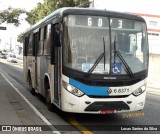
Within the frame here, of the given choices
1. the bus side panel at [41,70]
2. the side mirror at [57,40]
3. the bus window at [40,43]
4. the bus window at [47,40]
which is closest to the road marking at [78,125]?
the bus side panel at [41,70]

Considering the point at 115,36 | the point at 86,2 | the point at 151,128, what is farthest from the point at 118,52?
the point at 86,2

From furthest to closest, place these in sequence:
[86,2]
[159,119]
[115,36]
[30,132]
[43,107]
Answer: [86,2]
[43,107]
[159,119]
[115,36]
[30,132]

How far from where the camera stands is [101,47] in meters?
9.18

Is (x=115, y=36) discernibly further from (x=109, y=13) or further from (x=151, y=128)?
(x=151, y=128)

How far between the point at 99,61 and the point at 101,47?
1.23 ft

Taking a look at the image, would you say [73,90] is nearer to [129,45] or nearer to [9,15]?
[129,45]

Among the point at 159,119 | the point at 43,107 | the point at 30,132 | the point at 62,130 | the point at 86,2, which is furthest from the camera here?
the point at 86,2

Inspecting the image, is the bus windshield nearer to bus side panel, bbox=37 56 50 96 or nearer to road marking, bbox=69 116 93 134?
road marking, bbox=69 116 93 134

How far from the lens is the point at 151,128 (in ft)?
30.0

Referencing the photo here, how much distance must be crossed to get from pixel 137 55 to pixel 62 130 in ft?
8.82

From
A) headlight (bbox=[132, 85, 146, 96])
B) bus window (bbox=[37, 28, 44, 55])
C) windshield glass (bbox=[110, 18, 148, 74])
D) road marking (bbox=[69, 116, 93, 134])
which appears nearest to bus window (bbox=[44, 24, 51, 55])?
bus window (bbox=[37, 28, 44, 55])

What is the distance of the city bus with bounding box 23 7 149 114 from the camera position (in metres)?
8.92

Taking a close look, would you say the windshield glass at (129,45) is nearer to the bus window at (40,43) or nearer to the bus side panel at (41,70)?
the bus side panel at (41,70)

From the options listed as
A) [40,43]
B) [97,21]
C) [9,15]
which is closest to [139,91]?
[97,21]
